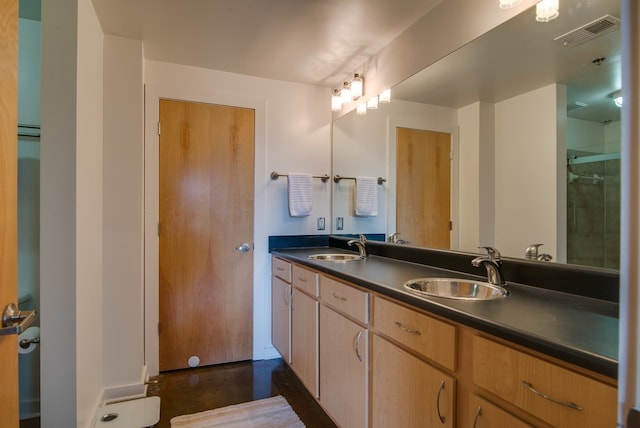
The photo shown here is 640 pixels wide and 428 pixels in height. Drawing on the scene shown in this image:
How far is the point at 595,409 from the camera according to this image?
679 mm

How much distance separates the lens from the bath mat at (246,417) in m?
1.83

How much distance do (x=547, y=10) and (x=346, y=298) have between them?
1449 mm

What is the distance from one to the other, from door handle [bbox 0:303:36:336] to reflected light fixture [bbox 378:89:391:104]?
7.01ft

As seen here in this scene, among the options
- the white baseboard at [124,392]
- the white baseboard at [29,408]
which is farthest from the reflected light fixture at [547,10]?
the white baseboard at [29,408]

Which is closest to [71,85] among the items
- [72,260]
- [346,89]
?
[72,260]

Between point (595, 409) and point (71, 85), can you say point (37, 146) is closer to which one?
point (71, 85)

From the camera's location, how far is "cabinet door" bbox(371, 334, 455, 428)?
3.38ft

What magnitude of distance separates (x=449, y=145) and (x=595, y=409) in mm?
1481

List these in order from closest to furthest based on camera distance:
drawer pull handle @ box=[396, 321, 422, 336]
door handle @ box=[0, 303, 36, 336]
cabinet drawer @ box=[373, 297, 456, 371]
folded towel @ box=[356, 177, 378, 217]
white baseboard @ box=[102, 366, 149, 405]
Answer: door handle @ box=[0, 303, 36, 336] < cabinet drawer @ box=[373, 297, 456, 371] < drawer pull handle @ box=[396, 321, 422, 336] < white baseboard @ box=[102, 366, 149, 405] < folded towel @ box=[356, 177, 378, 217]

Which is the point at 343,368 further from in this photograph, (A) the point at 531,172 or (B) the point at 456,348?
(A) the point at 531,172

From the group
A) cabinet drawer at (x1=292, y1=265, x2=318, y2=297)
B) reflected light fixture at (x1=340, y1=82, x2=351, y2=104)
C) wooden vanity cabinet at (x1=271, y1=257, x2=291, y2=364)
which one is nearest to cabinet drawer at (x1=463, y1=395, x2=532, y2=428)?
cabinet drawer at (x1=292, y1=265, x2=318, y2=297)

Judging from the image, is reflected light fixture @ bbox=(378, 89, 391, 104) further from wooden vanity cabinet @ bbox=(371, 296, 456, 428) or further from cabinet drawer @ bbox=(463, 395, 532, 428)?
cabinet drawer @ bbox=(463, 395, 532, 428)

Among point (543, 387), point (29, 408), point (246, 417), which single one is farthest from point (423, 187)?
point (29, 408)

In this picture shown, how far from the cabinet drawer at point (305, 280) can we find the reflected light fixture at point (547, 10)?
1.58 meters
